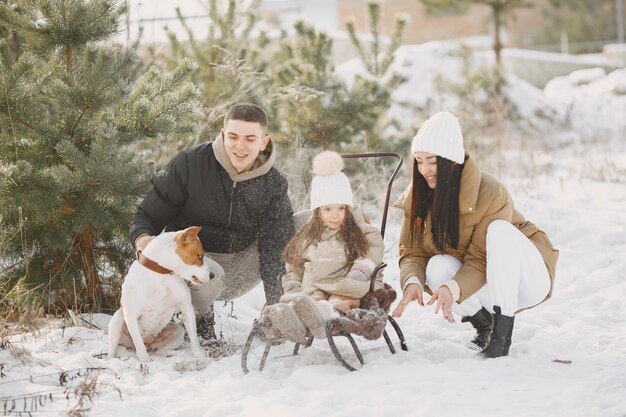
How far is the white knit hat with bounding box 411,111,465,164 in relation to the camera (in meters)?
4.29

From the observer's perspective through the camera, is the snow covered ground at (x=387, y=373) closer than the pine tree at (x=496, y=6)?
Yes

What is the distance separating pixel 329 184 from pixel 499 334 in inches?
47.5

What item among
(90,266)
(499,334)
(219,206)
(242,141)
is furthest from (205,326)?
(499,334)

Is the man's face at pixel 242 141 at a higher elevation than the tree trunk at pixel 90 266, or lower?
higher

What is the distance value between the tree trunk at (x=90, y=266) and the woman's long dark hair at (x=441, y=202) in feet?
6.99

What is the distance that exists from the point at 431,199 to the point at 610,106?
13.9 m

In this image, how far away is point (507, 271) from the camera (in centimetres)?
422

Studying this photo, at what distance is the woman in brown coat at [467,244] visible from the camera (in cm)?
425

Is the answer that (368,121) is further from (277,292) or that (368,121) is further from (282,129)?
(277,292)

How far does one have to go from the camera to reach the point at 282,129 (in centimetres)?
820

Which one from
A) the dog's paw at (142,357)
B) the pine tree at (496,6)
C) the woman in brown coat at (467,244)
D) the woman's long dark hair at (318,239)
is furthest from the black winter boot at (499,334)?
the pine tree at (496,6)

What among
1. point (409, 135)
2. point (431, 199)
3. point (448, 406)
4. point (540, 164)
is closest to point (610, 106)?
point (540, 164)

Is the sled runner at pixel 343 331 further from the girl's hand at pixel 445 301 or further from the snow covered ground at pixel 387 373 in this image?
the girl's hand at pixel 445 301

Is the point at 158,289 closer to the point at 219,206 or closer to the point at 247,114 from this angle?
the point at 219,206
